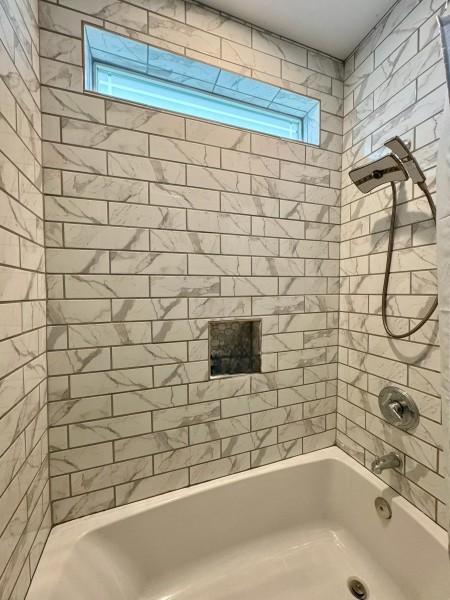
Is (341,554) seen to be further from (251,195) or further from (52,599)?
(251,195)

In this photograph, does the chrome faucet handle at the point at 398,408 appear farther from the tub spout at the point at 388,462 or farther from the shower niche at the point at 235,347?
the shower niche at the point at 235,347

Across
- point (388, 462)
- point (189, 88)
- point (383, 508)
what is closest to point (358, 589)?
point (383, 508)

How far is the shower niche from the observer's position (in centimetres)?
122

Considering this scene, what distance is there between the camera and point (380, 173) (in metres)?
0.99

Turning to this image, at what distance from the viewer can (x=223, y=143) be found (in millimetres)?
1133

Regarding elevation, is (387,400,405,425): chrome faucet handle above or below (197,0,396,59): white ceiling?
below

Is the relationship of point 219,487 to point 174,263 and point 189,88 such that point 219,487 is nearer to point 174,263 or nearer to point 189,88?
point 174,263

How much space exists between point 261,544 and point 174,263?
141 centimetres

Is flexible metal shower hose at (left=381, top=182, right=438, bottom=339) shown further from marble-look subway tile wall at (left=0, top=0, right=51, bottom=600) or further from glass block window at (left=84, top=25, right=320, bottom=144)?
marble-look subway tile wall at (left=0, top=0, right=51, bottom=600)

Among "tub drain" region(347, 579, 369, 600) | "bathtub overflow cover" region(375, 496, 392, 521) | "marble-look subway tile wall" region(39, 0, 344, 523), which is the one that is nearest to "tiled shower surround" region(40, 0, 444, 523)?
"marble-look subway tile wall" region(39, 0, 344, 523)

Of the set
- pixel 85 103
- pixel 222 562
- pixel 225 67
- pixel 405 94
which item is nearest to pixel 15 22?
pixel 85 103

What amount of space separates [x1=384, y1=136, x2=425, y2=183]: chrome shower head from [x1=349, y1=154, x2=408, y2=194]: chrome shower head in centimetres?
2

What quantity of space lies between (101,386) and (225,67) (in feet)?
4.88

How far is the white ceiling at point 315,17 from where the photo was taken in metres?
1.06
